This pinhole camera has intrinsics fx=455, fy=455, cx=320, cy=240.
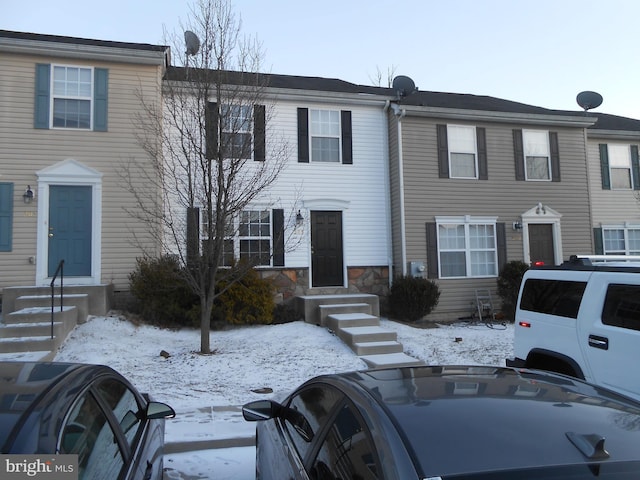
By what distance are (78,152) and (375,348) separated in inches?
316

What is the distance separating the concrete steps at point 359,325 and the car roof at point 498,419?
574 centimetres

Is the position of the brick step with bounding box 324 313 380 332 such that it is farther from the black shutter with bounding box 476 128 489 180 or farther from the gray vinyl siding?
the black shutter with bounding box 476 128 489 180

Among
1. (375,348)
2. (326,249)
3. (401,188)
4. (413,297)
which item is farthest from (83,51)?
(413,297)

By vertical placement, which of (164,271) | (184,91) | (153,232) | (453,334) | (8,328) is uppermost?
(184,91)

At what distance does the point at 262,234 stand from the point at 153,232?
278 centimetres

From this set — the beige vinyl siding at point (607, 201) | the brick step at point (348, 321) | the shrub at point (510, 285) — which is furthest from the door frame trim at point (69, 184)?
the beige vinyl siding at point (607, 201)

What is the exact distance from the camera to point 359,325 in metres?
9.90

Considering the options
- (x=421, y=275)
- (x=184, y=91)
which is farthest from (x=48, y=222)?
(x=421, y=275)

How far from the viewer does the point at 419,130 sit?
12891 millimetres

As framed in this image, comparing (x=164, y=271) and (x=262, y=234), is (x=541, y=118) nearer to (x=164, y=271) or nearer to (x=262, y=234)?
(x=262, y=234)

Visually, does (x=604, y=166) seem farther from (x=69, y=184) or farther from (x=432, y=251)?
(x=69, y=184)

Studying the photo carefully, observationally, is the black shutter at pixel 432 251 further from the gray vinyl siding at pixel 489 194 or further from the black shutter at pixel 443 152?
the black shutter at pixel 443 152

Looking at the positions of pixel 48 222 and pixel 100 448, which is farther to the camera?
pixel 48 222

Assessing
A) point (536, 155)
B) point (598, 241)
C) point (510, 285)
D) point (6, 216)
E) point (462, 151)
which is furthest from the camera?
point (598, 241)
